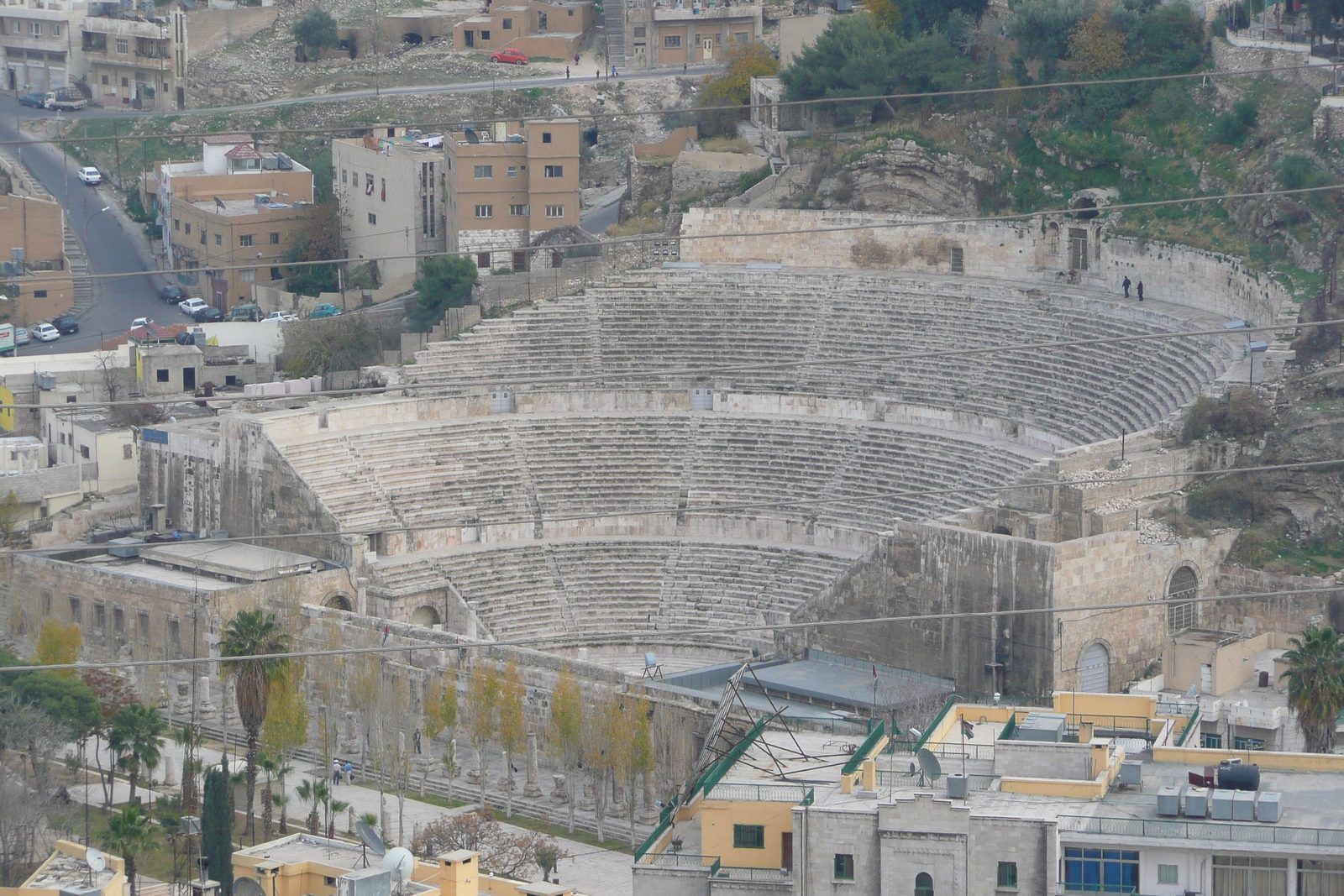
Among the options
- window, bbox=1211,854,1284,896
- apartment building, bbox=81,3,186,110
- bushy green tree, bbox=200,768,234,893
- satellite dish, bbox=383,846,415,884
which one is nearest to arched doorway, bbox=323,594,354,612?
bushy green tree, bbox=200,768,234,893

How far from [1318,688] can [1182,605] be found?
27.3 feet

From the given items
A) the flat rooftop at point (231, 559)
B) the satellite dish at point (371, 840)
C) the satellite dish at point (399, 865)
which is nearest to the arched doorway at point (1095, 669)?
the flat rooftop at point (231, 559)

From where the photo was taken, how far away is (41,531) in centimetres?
5794

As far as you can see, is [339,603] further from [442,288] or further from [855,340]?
[855,340]

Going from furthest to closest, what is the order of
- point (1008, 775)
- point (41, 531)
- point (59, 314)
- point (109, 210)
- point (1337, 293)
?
point (109, 210) < point (59, 314) < point (41, 531) < point (1337, 293) < point (1008, 775)

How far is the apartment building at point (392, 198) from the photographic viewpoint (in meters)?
72.1

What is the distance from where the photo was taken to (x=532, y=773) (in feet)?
156

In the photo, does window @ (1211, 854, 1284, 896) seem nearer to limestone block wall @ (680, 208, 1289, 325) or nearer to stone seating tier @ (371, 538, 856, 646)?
stone seating tier @ (371, 538, 856, 646)

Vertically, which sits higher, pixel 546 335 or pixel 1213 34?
pixel 1213 34

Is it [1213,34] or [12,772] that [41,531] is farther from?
[1213,34]

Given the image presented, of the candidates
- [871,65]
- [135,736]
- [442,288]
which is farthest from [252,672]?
[871,65]

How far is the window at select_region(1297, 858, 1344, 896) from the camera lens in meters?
30.1

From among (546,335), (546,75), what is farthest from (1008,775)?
(546,75)

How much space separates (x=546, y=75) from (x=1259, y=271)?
36012 mm
